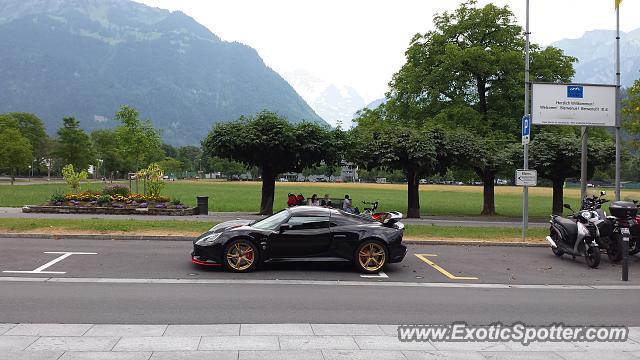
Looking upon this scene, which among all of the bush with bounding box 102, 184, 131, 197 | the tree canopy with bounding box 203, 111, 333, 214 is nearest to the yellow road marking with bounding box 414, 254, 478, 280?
the tree canopy with bounding box 203, 111, 333, 214

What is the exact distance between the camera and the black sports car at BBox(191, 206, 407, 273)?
32.8 feet

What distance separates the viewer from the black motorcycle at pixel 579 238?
37.8 ft

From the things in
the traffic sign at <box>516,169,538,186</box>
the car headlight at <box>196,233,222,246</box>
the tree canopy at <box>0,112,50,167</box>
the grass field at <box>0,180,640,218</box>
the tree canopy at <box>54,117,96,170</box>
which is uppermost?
the tree canopy at <box>0,112,50,167</box>

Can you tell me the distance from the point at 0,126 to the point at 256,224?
83.5 meters

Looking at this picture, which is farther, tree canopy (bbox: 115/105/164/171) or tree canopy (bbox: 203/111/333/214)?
tree canopy (bbox: 115/105/164/171)

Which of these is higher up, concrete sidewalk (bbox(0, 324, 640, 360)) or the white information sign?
the white information sign

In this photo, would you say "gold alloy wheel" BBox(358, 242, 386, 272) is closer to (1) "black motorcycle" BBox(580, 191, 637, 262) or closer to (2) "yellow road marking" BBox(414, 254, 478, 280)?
(2) "yellow road marking" BBox(414, 254, 478, 280)

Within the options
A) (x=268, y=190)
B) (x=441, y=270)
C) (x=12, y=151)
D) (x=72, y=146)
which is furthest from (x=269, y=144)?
(x=72, y=146)

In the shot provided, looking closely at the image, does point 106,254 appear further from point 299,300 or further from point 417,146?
point 417,146

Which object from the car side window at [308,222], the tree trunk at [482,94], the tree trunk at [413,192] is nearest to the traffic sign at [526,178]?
the car side window at [308,222]

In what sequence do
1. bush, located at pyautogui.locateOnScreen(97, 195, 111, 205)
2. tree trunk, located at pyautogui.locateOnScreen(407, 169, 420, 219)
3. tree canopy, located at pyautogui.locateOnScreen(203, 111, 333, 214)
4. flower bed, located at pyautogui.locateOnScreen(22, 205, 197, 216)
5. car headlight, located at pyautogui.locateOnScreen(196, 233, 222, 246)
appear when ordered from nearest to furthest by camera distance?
car headlight, located at pyautogui.locateOnScreen(196, 233, 222, 246), flower bed, located at pyautogui.locateOnScreen(22, 205, 197, 216), bush, located at pyautogui.locateOnScreen(97, 195, 111, 205), tree canopy, located at pyautogui.locateOnScreen(203, 111, 333, 214), tree trunk, located at pyautogui.locateOnScreen(407, 169, 420, 219)

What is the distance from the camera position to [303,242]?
10102 mm

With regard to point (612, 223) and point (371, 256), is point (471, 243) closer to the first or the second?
point (612, 223)

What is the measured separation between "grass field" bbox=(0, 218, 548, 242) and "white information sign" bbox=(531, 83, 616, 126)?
3988mm
